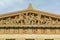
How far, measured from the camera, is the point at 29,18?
45.7ft

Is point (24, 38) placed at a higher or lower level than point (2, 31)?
lower

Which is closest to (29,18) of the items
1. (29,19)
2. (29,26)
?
(29,19)

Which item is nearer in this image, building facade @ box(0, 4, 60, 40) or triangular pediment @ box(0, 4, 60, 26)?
building facade @ box(0, 4, 60, 40)

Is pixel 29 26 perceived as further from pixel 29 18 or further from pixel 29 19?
pixel 29 18

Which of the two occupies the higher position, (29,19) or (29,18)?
(29,18)

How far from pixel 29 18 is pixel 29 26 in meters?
0.81

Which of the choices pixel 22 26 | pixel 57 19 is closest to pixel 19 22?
pixel 22 26

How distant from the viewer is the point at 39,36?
13711 mm

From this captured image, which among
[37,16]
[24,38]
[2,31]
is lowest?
[24,38]

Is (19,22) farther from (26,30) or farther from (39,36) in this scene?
(39,36)

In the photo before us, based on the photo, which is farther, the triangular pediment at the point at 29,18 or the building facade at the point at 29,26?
the triangular pediment at the point at 29,18

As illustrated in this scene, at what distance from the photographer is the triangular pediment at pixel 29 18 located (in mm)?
13898

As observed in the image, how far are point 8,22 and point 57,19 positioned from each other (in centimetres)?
497

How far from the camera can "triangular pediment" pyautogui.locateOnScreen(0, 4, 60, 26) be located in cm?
1390
